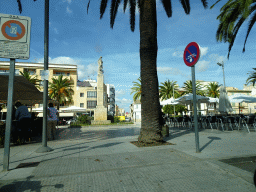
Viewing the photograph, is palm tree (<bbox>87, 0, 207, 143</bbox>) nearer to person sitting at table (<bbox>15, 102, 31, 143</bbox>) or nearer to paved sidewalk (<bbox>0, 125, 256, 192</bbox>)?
paved sidewalk (<bbox>0, 125, 256, 192</bbox>)

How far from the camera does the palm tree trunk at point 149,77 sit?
6.69m

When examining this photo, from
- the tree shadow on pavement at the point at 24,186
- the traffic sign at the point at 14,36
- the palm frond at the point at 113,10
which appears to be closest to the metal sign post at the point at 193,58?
the tree shadow on pavement at the point at 24,186

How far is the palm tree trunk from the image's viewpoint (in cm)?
669

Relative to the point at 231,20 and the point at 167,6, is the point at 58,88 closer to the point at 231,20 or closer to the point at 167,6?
the point at 167,6

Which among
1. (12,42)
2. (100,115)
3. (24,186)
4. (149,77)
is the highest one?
(12,42)

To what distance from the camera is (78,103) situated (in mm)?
59250

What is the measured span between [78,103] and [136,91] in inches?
781

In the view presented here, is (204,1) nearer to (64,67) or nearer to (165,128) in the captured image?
(165,128)

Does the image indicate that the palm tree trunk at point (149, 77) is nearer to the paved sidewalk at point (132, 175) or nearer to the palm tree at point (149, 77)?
the palm tree at point (149, 77)

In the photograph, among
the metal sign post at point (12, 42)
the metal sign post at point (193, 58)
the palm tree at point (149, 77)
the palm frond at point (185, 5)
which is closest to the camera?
the metal sign post at point (12, 42)

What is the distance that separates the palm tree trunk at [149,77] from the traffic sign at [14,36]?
398cm

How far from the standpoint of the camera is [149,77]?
22.7 feet

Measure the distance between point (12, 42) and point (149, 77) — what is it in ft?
14.3

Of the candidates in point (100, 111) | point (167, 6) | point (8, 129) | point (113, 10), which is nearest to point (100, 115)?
point (100, 111)
